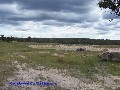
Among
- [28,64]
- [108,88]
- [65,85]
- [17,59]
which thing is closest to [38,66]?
[28,64]

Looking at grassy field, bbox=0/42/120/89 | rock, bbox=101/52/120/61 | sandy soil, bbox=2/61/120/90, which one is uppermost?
rock, bbox=101/52/120/61

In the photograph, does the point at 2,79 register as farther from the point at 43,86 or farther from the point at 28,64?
the point at 28,64

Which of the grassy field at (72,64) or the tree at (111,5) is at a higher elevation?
the tree at (111,5)

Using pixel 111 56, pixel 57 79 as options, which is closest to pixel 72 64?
pixel 111 56

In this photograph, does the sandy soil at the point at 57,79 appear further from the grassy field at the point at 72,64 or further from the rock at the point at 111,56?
the rock at the point at 111,56

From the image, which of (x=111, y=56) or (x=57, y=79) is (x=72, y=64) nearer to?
(x=111, y=56)

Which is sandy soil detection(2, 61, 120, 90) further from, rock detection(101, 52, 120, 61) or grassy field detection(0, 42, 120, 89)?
rock detection(101, 52, 120, 61)

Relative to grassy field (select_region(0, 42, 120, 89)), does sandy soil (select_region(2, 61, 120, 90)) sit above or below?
below

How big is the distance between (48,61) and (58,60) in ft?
4.50

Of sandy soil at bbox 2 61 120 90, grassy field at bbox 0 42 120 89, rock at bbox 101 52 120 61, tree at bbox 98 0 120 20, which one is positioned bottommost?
sandy soil at bbox 2 61 120 90

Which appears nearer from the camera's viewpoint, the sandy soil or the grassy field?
the sandy soil

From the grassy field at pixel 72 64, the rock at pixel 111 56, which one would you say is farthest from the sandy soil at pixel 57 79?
the rock at pixel 111 56

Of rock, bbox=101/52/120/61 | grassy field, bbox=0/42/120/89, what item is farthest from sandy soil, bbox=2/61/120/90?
rock, bbox=101/52/120/61

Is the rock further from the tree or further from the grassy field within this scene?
Answer: the tree
